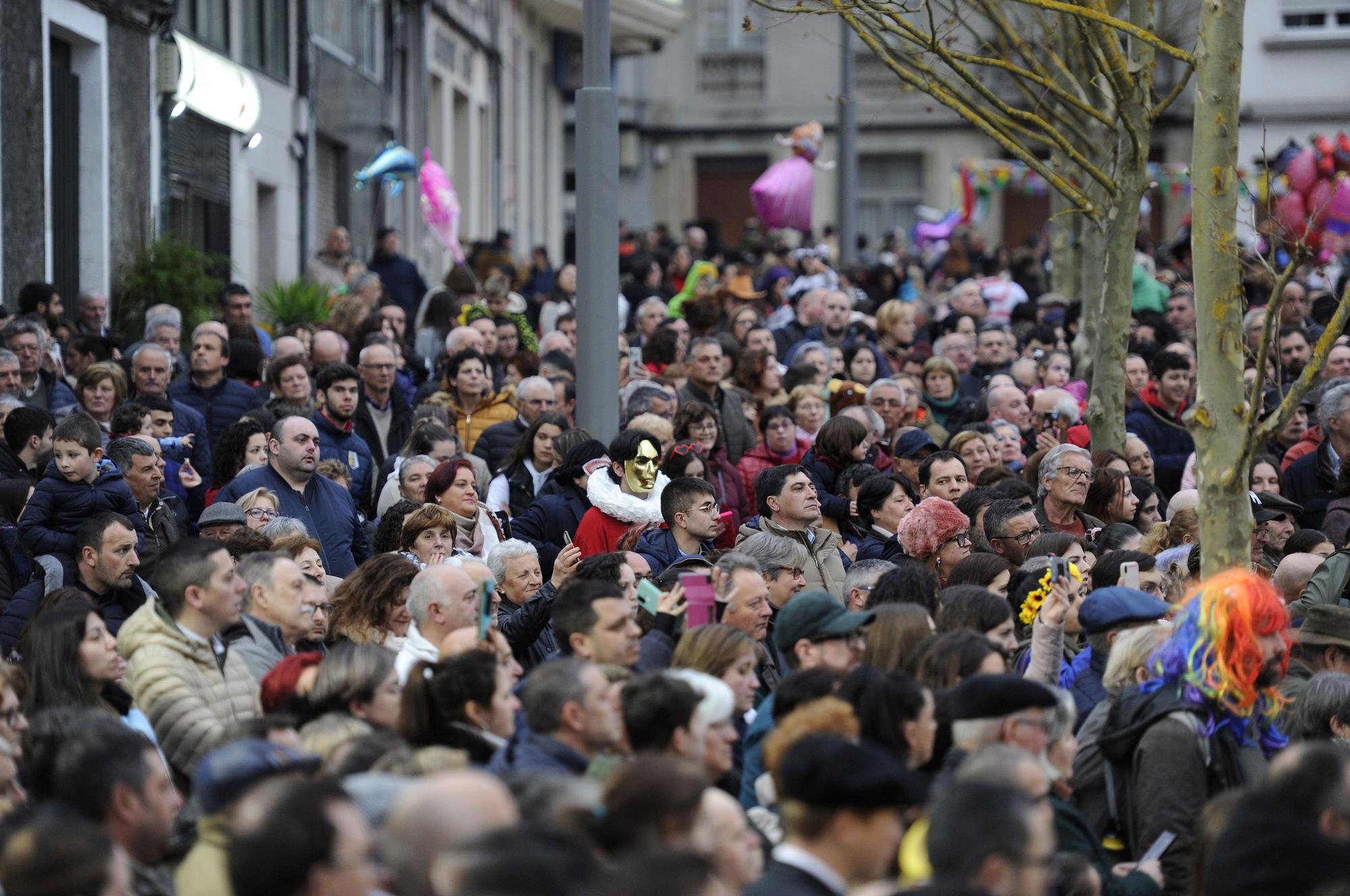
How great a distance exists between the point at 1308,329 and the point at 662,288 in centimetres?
715

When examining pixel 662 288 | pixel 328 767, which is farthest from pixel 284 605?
pixel 662 288

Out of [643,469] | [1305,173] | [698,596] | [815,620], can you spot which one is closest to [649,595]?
[698,596]

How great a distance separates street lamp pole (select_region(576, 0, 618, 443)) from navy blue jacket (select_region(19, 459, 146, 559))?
2717 mm

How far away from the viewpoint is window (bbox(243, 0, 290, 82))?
21672 mm

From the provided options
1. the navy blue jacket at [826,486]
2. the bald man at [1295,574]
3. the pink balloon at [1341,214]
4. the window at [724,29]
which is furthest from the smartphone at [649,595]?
the window at [724,29]

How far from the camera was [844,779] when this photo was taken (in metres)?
4.70

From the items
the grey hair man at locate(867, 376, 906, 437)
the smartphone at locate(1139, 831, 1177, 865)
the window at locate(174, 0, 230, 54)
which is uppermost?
Result: the window at locate(174, 0, 230, 54)

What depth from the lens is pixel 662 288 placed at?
20.8 m

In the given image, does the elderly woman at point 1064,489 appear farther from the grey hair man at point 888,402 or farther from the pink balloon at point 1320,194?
the pink balloon at point 1320,194

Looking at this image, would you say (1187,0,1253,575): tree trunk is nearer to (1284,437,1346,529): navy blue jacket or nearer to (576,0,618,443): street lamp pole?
(1284,437,1346,529): navy blue jacket

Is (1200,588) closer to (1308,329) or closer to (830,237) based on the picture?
(1308,329)

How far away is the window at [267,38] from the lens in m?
21.7

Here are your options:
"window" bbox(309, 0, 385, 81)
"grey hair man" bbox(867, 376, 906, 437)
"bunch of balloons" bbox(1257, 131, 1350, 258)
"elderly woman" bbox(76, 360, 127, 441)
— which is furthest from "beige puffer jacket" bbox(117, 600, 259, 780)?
"window" bbox(309, 0, 385, 81)

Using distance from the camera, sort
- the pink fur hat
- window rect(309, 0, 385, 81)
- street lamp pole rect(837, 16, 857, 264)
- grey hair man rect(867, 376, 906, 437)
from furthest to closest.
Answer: window rect(309, 0, 385, 81) → street lamp pole rect(837, 16, 857, 264) → grey hair man rect(867, 376, 906, 437) → the pink fur hat
